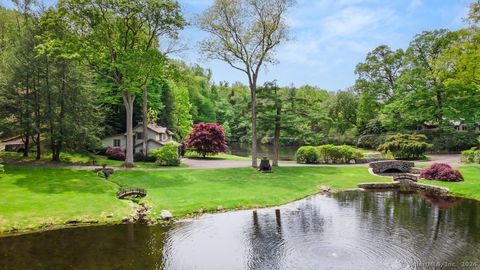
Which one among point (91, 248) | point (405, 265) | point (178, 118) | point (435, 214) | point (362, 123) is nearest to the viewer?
point (405, 265)

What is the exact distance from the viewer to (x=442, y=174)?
89.1 feet

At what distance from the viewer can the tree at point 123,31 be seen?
29.5 meters

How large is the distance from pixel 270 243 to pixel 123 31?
79.6 ft

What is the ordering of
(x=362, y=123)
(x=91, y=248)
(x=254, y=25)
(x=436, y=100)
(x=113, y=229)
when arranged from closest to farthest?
1. (x=91, y=248)
2. (x=113, y=229)
3. (x=254, y=25)
4. (x=436, y=100)
5. (x=362, y=123)

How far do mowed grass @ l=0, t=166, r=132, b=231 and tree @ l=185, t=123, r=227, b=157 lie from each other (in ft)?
55.3

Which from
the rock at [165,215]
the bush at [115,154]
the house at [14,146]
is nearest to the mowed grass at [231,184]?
the rock at [165,215]

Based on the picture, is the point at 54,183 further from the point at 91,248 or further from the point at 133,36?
the point at 133,36

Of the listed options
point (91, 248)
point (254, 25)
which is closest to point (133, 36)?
point (254, 25)

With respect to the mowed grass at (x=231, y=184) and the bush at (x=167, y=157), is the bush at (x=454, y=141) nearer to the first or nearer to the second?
the mowed grass at (x=231, y=184)

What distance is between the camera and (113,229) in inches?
639

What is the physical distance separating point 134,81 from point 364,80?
42255 mm

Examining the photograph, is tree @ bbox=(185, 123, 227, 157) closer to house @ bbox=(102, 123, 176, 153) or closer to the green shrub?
house @ bbox=(102, 123, 176, 153)

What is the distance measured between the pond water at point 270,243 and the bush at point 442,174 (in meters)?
7.49

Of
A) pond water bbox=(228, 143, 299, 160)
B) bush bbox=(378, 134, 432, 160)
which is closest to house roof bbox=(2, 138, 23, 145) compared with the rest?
pond water bbox=(228, 143, 299, 160)
